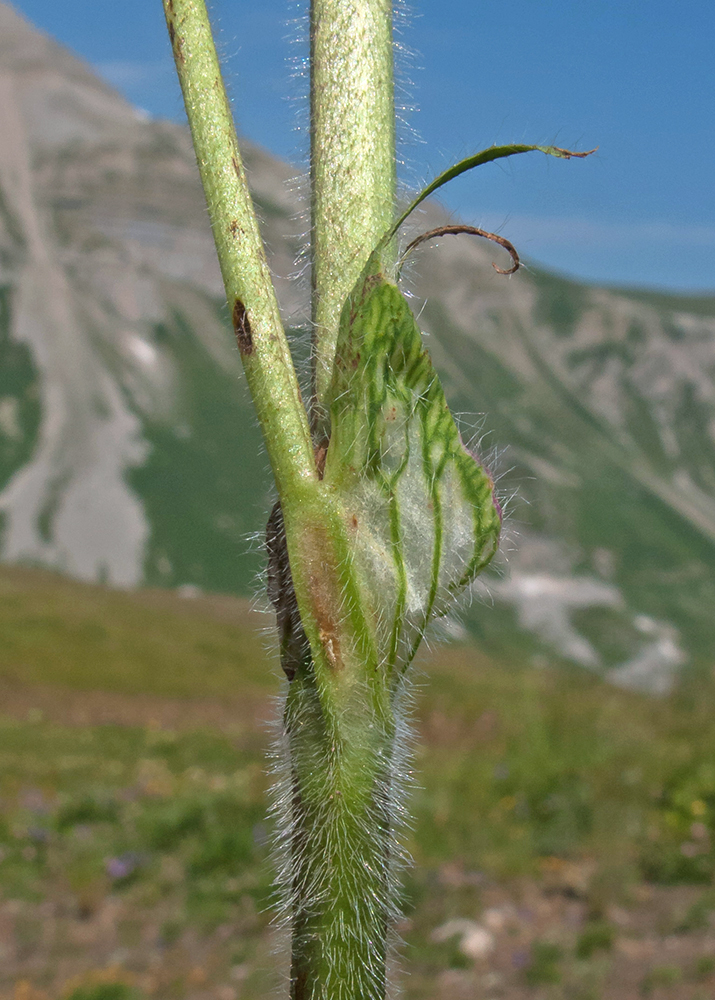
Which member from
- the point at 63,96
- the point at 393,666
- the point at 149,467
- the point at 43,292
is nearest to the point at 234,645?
the point at 393,666

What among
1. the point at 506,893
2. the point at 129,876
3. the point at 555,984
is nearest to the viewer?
the point at 555,984

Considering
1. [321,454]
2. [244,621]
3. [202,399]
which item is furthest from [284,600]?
[202,399]

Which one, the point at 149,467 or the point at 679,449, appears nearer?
the point at 149,467

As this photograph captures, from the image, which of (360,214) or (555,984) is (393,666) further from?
(555,984)

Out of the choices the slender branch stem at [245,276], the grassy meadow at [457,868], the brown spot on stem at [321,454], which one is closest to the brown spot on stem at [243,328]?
the slender branch stem at [245,276]

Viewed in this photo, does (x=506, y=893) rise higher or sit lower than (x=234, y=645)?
higher

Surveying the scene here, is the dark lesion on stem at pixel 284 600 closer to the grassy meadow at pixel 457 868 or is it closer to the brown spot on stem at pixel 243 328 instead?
the brown spot on stem at pixel 243 328

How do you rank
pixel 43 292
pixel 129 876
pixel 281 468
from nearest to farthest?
pixel 281 468 → pixel 129 876 → pixel 43 292
